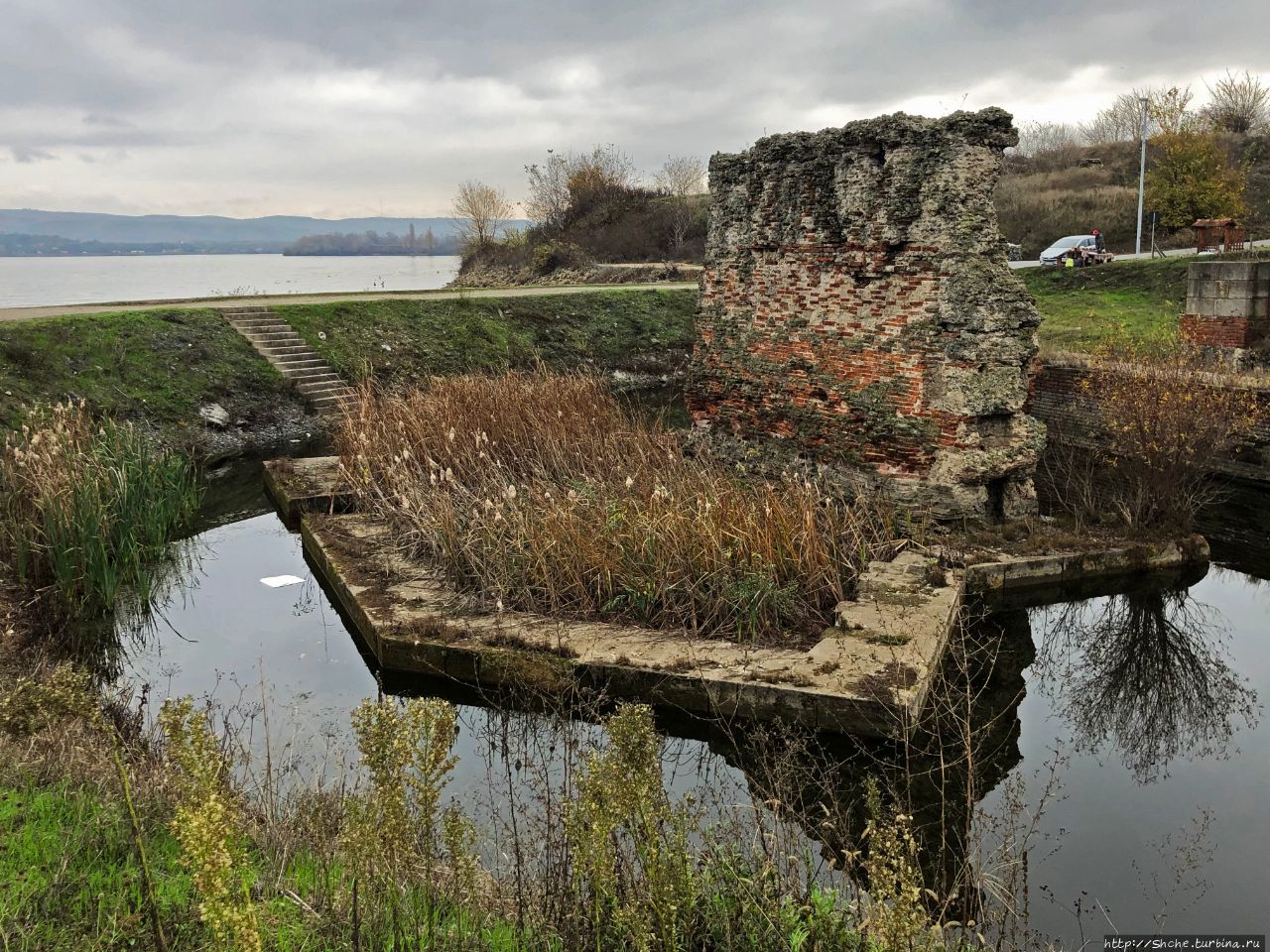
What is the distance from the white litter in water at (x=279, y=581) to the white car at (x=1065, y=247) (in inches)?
1106

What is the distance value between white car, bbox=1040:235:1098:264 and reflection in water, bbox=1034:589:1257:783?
25388 mm

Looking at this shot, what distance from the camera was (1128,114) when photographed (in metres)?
60.3

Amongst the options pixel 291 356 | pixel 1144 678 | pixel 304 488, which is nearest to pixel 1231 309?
pixel 1144 678

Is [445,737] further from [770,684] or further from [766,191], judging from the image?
[766,191]

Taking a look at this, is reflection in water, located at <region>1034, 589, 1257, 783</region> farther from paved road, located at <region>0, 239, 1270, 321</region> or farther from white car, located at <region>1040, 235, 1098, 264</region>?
white car, located at <region>1040, 235, 1098, 264</region>

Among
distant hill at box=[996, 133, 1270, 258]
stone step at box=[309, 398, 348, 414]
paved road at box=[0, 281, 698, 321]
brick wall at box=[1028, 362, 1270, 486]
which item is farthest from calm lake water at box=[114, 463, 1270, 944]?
distant hill at box=[996, 133, 1270, 258]

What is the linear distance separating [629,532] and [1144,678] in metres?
4.43

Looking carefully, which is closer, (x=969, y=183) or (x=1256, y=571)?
(x=969, y=183)

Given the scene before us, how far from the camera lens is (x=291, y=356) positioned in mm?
21391

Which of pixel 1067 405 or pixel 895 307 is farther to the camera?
pixel 1067 405

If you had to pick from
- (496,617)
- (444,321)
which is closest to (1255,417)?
(496,617)

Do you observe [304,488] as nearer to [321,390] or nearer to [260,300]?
[321,390]

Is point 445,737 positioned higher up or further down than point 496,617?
higher up

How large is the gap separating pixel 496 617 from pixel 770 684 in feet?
8.33
